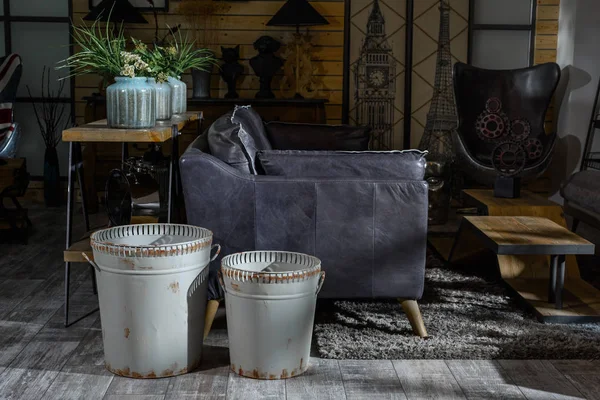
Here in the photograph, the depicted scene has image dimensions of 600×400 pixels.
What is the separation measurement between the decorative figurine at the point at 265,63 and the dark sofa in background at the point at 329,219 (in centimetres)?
319

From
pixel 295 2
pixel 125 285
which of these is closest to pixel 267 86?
pixel 295 2

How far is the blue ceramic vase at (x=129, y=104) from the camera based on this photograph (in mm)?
3160

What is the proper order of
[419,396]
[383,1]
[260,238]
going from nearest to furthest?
[419,396] → [260,238] → [383,1]

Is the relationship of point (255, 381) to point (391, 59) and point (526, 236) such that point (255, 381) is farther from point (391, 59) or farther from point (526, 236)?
point (391, 59)

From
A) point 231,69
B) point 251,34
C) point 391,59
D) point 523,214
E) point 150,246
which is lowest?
point 523,214

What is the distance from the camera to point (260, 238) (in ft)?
10.5

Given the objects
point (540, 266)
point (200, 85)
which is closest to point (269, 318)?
point (540, 266)

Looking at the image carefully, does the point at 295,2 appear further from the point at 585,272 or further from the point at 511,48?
the point at 585,272

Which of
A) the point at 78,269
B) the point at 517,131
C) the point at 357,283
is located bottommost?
the point at 78,269

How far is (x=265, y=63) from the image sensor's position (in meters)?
6.34

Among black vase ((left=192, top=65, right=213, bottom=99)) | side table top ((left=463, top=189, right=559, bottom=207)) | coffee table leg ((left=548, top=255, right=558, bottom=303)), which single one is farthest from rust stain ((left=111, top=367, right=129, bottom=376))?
black vase ((left=192, top=65, right=213, bottom=99))

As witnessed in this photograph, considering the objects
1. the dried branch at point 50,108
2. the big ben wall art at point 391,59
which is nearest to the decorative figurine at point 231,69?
the big ben wall art at point 391,59

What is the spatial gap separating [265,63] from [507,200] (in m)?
2.58

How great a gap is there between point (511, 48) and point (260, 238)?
4.33 meters
